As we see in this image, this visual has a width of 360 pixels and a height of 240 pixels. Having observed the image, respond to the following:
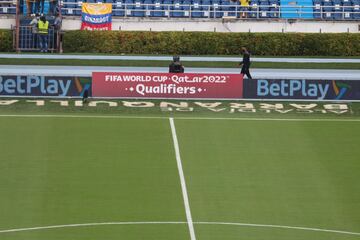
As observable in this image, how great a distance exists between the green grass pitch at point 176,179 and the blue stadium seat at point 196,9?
2095 cm

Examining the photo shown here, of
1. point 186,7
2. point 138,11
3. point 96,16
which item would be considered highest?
point 186,7

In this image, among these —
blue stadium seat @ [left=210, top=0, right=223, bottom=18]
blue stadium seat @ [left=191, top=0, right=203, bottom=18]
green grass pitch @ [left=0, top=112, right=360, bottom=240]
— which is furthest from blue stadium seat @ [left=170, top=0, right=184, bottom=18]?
green grass pitch @ [left=0, top=112, right=360, bottom=240]

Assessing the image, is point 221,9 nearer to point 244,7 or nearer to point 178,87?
point 244,7

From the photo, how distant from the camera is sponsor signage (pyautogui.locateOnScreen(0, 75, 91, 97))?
40875 millimetres

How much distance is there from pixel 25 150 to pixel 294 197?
810 centimetres

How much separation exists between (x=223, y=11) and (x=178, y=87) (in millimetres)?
16666

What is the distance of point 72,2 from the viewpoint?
58.7 metres

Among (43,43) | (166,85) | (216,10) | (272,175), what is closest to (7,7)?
(43,43)

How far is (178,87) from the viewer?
136 ft

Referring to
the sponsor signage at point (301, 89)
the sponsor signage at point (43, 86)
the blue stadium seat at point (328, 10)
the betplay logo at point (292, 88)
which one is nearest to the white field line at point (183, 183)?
the sponsor signage at point (43, 86)

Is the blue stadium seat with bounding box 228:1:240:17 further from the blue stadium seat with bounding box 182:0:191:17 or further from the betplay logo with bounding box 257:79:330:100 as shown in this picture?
the betplay logo with bounding box 257:79:330:100

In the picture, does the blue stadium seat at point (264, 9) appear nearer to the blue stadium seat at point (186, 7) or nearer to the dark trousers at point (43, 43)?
the blue stadium seat at point (186, 7)

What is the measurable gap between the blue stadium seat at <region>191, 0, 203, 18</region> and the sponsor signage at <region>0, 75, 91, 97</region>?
17830 mm

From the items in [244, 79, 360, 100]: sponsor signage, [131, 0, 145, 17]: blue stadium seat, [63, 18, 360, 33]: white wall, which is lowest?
[244, 79, 360, 100]: sponsor signage
